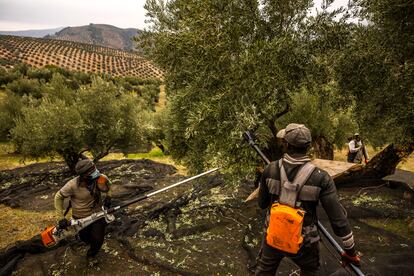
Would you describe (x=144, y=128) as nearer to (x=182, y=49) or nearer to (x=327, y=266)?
(x=182, y=49)

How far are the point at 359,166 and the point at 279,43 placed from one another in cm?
675

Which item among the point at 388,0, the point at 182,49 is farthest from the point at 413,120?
the point at 182,49

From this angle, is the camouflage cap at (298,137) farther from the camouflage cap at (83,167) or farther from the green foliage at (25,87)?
the green foliage at (25,87)

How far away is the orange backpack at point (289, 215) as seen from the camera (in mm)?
4266

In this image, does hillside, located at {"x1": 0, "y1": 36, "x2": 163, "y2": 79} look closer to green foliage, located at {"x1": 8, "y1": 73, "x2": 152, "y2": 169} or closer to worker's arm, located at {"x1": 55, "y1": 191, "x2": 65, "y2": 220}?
green foliage, located at {"x1": 8, "y1": 73, "x2": 152, "y2": 169}

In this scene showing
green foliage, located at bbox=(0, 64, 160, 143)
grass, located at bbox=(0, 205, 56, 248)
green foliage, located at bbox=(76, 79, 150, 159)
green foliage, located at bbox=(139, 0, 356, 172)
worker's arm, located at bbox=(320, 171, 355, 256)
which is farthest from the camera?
green foliage, located at bbox=(0, 64, 160, 143)

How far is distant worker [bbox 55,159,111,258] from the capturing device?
7219mm

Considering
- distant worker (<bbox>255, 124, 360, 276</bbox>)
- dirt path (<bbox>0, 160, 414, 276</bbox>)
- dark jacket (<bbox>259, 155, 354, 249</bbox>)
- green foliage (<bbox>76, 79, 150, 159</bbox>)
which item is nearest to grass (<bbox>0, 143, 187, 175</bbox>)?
green foliage (<bbox>76, 79, 150, 159</bbox>)

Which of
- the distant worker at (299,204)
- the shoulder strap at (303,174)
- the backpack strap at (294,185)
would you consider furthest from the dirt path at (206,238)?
the shoulder strap at (303,174)

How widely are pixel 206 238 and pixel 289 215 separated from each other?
17.2 ft

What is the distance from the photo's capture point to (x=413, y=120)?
766cm

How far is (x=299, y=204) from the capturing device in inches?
171

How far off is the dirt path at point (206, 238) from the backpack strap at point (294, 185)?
335 cm

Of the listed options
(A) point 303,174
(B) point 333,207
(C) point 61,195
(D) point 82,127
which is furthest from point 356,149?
(D) point 82,127
